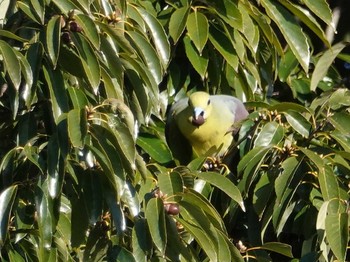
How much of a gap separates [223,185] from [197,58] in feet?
2.38

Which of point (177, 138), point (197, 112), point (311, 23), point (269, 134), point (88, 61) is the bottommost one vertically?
point (177, 138)

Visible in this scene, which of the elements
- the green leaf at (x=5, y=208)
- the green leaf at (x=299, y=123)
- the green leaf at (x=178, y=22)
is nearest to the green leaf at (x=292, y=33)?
the green leaf at (x=299, y=123)

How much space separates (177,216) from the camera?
2396mm

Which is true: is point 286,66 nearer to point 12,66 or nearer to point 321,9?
point 321,9

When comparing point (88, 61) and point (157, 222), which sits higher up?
point (88, 61)

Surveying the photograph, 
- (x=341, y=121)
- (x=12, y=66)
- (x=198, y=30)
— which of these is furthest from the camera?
(x=198, y=30)

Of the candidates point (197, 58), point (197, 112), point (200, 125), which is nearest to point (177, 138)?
point (200, 125)

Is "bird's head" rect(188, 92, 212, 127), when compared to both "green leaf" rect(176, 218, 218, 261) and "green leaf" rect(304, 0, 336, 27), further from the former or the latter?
"green leaf" rect(176, 218, 218, 261)

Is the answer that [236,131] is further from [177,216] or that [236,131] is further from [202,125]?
[177,216]

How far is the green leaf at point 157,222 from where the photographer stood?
2.27 meters

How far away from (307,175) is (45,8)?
87cm

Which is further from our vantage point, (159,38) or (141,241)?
(159,38)

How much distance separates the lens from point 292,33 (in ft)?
9.74

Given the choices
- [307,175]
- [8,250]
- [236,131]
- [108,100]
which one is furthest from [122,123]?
[236,131]
